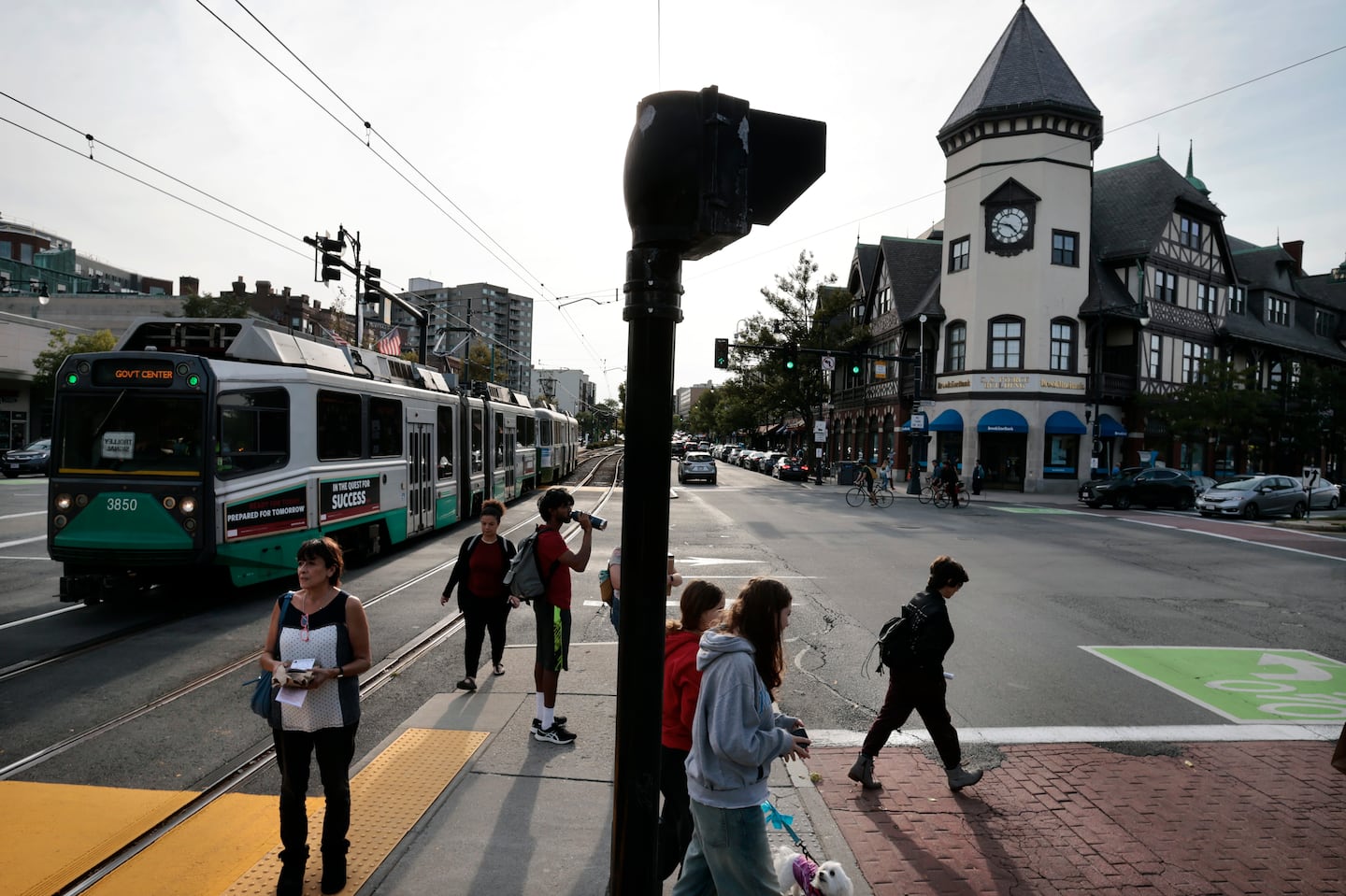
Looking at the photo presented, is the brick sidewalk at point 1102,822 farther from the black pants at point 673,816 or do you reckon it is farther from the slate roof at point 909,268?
the slate roof at point 909,268

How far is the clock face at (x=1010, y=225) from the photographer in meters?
38.8

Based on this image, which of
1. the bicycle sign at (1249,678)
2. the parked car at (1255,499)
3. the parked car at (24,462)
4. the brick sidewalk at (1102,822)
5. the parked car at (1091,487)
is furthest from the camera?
the parked car at (24,462)

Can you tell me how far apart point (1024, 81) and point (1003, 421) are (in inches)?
635

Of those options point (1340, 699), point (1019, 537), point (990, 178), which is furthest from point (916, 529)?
point (990, 178)

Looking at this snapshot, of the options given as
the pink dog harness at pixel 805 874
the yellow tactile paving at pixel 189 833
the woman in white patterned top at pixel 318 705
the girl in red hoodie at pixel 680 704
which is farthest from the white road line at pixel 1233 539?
the pink dog harness at pixel 805 874

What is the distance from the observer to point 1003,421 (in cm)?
3856

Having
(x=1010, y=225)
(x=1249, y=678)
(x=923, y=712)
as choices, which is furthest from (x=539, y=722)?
(x=1010, y=225)

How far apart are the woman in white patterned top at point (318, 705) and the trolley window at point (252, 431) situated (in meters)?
6.56

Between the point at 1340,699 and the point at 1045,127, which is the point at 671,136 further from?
the point at 1045,127

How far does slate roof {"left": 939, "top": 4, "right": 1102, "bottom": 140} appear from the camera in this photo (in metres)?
38.1

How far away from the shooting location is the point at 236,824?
4543mm

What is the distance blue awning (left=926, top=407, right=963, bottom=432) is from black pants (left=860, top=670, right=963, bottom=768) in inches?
1449

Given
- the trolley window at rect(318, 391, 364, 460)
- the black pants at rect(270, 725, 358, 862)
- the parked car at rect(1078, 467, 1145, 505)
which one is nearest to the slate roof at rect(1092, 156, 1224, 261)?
the parked car at rect(1078, 467, 1145, 505)

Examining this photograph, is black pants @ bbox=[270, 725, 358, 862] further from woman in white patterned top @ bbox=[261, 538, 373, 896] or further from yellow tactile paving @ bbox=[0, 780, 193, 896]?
yellow tactile paving @ bbox=[0, 780, 193, 896]
